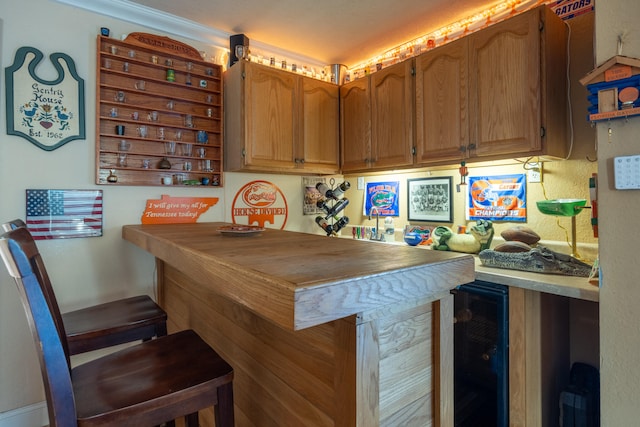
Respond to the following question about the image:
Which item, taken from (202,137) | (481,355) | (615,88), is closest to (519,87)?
(615,88)

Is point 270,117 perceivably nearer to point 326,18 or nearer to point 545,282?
point 326,18

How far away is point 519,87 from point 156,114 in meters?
2.30

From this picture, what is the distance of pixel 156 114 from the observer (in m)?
2.29

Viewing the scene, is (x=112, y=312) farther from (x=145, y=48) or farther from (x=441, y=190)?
(x=441, y=190)

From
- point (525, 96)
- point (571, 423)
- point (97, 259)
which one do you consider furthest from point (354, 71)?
point (571, 423)

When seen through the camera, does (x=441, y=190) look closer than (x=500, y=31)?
No

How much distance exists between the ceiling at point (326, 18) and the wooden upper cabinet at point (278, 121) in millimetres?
311

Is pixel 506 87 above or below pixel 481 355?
above

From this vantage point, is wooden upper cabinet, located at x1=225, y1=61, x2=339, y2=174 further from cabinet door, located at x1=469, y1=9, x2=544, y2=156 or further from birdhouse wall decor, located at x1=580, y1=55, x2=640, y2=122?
birdhouse wall decor, located at x1=580, y1=55, x2=640, y2=122

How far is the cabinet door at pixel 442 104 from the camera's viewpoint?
2.04 m

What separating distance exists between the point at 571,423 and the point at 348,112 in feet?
8.01

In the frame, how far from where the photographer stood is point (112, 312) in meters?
1.53

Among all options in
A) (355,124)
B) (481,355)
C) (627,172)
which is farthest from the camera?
(355,124)

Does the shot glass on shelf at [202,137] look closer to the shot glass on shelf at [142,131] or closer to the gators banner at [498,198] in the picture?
the shot glass on shelf at [142,131]
